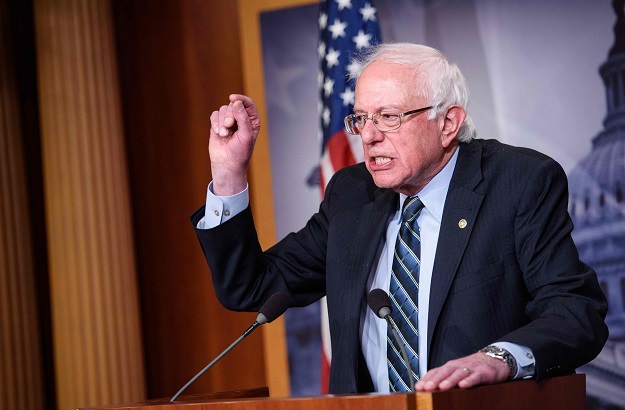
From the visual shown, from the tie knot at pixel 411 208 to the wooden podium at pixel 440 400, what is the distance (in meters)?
0.73

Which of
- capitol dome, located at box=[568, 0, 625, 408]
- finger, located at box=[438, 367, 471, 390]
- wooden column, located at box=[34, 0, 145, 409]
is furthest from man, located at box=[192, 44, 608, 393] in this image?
wooden column, located at box=[34, 0, 145, 409]

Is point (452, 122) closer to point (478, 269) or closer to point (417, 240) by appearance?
point (417, 240)

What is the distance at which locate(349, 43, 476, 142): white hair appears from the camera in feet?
8.71

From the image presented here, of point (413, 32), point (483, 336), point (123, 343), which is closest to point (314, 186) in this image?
point (413, 32)

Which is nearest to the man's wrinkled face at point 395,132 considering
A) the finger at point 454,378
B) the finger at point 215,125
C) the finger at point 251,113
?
the finger at point 251,113

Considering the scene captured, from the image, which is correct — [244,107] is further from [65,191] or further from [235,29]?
[235,29]

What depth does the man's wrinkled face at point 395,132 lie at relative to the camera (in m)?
2.60

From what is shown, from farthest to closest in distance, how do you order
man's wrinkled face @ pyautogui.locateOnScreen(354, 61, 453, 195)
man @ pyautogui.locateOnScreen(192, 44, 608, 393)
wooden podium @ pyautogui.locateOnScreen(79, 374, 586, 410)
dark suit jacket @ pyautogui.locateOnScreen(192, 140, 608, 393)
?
man's wrinkled face @ pyautogui.locateOnScreen(354, 61, 453, 195), man @ pyautogui.locateOnScreen(192, 44, 608, 393), dark suit jacket @ pyautogui.locateOnScreen(192, 140, 608, 393), wooden podium @ pyautogui.locateOnScreen(79, 374, 586, 410)

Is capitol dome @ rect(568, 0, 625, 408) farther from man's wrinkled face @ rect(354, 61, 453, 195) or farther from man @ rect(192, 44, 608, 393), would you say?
man's wrinkled face @ rect(354, 61, 453, 195)

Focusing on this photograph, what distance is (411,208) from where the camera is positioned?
267cm

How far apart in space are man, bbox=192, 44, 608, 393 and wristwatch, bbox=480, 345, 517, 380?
22cm

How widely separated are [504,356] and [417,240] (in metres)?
0.69

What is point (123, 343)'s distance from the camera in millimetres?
4668

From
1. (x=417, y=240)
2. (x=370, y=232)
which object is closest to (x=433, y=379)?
(x=417, y=240)
